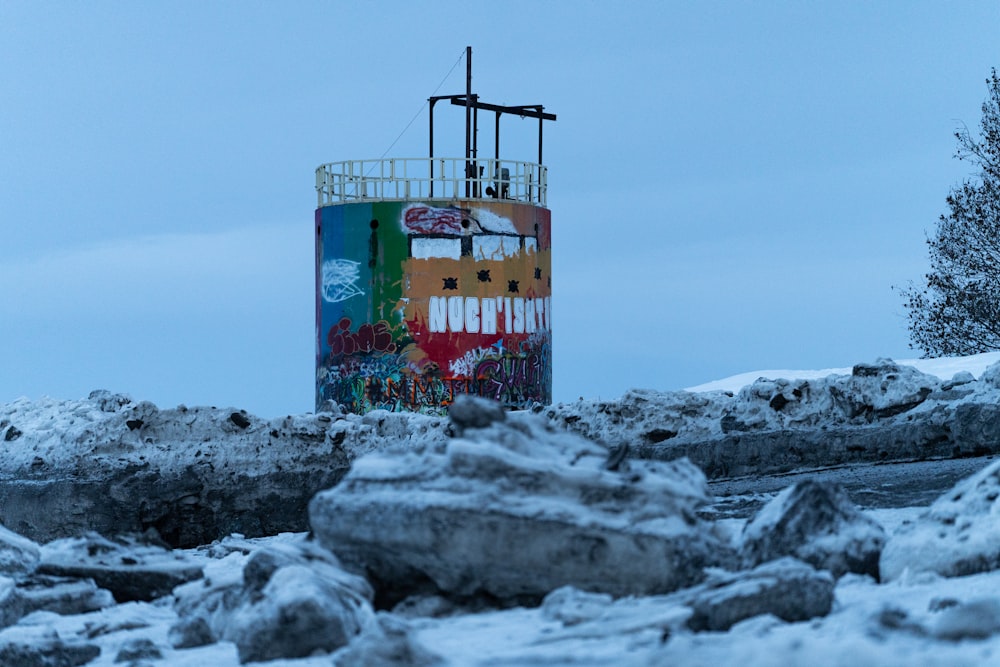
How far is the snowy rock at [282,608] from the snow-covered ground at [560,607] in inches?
0.4

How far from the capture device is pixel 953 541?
16.8 feet

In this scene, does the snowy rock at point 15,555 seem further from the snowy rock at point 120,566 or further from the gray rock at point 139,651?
the gray rock at point 139,651

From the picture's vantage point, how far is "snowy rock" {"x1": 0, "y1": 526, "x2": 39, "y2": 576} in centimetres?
709

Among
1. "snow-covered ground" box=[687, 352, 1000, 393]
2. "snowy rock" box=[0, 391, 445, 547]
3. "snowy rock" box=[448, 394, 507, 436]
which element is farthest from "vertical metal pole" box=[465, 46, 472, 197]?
"snowy rock" box=[448, 394, 507, 436]

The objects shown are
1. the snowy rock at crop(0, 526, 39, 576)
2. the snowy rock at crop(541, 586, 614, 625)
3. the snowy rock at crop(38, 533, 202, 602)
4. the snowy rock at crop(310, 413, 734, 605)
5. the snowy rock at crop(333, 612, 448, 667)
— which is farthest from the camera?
the snowy rock at crop(0, 526, 39, 576)

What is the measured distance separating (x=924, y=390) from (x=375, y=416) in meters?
4.87

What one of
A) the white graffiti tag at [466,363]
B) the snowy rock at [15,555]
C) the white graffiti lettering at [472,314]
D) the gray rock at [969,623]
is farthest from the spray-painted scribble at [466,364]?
the gray rock at [969,623]

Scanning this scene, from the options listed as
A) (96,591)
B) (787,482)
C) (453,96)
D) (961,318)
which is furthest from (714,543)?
(961,318)

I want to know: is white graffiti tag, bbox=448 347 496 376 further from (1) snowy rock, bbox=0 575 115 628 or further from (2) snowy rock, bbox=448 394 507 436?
(2) snowy rock, bbox=448 394 507 436

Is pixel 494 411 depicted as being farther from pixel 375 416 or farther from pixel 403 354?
pixel 403 354

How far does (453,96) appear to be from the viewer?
17375 mm

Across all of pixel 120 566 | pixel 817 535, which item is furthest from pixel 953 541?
pixel 120 566

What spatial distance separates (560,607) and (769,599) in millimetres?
735

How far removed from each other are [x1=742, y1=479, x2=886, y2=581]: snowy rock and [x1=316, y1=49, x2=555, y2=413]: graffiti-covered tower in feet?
37.3
